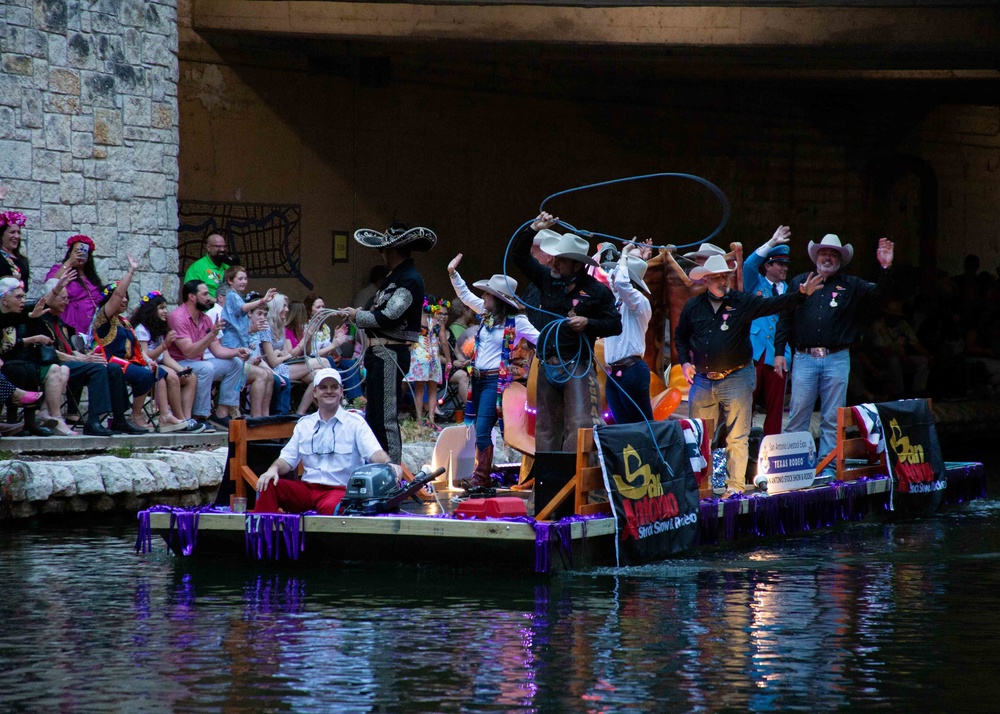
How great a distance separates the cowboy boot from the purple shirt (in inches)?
143

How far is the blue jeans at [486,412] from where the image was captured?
11.1m

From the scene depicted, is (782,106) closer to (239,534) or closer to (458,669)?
(239,534)

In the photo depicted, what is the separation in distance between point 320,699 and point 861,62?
15155 millimetres

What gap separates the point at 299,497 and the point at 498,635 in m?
2.39

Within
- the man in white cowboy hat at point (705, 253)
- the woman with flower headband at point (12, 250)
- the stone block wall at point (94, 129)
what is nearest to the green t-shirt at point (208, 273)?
the stone block wall at point (94, 129)

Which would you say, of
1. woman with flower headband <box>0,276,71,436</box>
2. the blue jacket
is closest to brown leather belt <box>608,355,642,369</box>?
the blue jacket

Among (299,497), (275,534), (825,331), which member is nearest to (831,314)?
(825,331)

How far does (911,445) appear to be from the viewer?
12.6 metres

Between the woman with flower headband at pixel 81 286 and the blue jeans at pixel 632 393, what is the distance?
4.64m

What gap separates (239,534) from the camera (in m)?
9.26

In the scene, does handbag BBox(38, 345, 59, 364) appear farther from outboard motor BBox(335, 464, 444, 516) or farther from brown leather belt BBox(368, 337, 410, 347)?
outboard motor BBox(335, 464, 444, 516)

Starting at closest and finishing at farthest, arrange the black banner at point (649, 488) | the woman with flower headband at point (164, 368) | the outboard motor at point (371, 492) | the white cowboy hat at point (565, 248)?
the outboard motor at point (371, 492)
the black banner at point (649, 488)
the white cowboy hat at point (565, 248)
the woman with flower headband at point (164, 368)

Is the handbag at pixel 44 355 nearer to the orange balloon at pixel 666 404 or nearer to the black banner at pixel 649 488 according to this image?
the orange balloon at pixel 666 404

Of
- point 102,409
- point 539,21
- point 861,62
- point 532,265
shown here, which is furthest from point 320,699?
point 861,62
